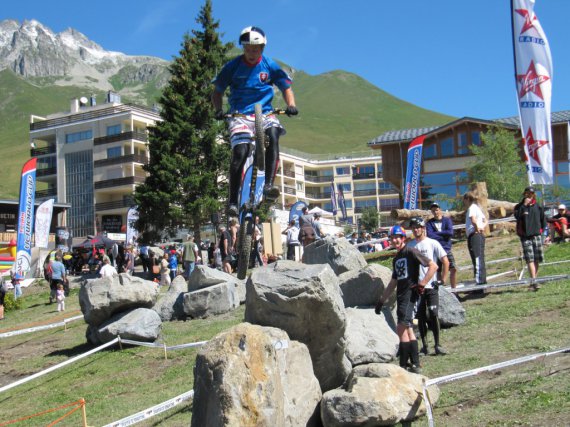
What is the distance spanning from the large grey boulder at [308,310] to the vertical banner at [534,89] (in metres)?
11.3

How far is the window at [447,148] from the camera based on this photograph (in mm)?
58169

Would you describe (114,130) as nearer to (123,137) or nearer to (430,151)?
(123,137)

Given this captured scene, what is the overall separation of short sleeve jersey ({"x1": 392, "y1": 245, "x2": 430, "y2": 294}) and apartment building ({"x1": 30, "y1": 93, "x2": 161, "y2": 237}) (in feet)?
216

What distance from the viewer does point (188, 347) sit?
11.6 m

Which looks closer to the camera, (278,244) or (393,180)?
(278,244)

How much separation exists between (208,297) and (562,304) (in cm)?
745

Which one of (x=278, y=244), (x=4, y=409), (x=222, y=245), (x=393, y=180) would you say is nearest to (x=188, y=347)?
(x=4, y=409)

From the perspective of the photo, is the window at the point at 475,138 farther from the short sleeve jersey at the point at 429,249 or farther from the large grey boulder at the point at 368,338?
the large grey boulder at the point at 368,338

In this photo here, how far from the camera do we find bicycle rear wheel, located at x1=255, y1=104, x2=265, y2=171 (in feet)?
31.1

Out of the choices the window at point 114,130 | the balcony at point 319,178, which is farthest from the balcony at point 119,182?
the balcony at point 319,178

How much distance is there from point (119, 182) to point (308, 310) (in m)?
70.2

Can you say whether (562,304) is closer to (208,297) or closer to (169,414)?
(169,414)

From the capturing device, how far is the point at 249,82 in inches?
394

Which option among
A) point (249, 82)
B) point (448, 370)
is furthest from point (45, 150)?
point (448, 370)
